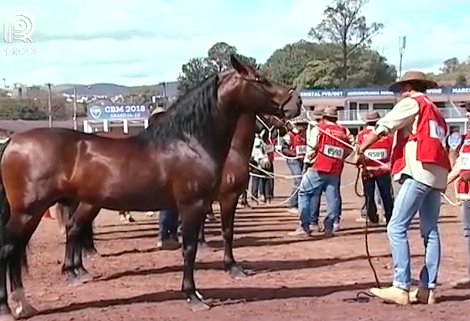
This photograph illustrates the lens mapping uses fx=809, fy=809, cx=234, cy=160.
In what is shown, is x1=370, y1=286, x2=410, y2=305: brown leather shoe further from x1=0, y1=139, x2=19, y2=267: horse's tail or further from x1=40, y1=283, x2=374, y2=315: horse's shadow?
x1=0, y1=139, x2=19, y2=267: horse's tail

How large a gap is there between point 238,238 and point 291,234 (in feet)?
2.89

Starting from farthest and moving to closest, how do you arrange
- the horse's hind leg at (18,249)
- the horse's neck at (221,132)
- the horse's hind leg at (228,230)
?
the horse's hind leg at (228,230)
the horse's neck at (221,132)
the horse's hind leg at (18,249)

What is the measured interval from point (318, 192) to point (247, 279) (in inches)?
159

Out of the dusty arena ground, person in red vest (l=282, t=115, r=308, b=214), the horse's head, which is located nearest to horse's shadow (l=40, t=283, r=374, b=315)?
the dusty arena ground

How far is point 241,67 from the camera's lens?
757 cm

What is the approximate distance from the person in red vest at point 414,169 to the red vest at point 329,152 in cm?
499

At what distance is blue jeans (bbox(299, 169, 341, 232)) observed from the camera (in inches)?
497

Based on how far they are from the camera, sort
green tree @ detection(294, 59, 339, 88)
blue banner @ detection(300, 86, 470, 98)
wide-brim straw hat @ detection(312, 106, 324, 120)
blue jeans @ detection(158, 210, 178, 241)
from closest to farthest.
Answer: blue jeans @ detection(158, 210, 178, 241)
wide-brim straw hat @ detection(312, 106, 324, 120)
blue banner @ detection(300, 86, 470, 98)
green tree @ detection(294, 59, 339, 88)

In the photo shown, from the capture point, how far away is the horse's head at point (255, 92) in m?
7.57

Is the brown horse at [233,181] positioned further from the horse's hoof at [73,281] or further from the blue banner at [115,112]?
the blue banner at [115,112]

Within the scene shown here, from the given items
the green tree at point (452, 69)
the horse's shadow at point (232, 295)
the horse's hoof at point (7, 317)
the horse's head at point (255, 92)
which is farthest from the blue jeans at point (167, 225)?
the green tree at point (452, 69)

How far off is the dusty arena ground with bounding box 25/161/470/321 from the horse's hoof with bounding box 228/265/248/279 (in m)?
0.09

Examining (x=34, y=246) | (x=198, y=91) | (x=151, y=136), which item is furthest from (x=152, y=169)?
(x=34, y=246)

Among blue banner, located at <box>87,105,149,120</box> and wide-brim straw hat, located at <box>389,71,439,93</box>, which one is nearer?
wide-brim straw hat, located at <box>389,71,439,93</box>
